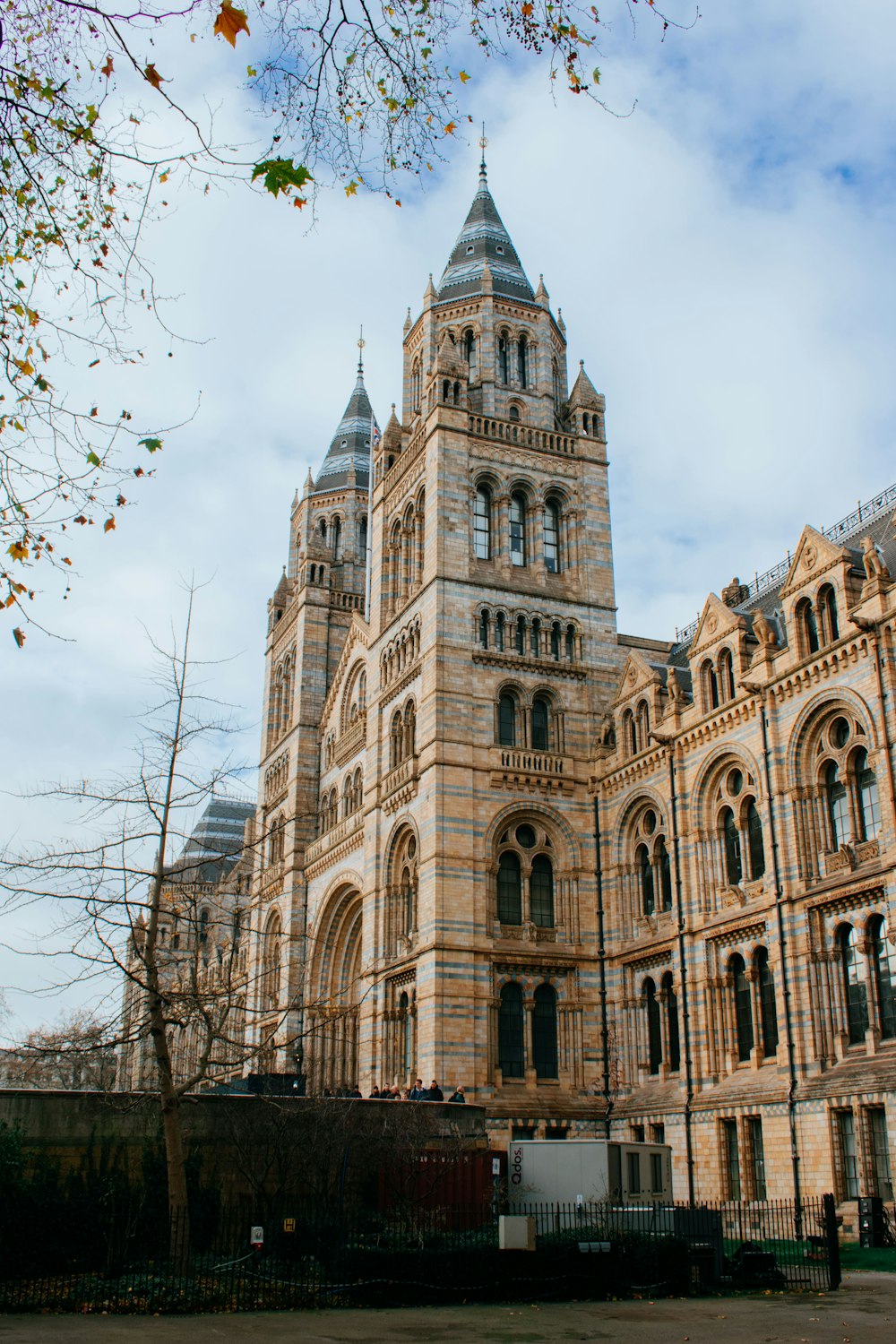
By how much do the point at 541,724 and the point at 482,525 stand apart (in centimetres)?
721

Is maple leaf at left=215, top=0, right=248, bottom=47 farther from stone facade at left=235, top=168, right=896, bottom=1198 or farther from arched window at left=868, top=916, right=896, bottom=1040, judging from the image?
arched window at left=868, top=916, right=896, bottom=1040

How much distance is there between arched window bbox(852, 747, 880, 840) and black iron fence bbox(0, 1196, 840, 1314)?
32.3 ft

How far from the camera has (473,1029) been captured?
36.2 meters

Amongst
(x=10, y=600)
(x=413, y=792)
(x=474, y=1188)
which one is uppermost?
(x=413, y=792)

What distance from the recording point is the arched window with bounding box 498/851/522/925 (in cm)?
3872

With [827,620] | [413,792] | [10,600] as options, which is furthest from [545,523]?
[10,600]

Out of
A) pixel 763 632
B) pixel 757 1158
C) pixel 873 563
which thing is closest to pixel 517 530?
pixel 763 632

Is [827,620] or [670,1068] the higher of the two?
[827,620]

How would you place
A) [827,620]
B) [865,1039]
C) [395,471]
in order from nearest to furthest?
[865,1039], [827,620], [395,471]

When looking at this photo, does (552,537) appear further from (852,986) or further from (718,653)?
(852,986)

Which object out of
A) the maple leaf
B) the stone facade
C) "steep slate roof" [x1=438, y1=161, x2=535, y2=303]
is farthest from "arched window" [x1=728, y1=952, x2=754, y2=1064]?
the maple leaf

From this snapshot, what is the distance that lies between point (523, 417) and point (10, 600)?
36.2 metres

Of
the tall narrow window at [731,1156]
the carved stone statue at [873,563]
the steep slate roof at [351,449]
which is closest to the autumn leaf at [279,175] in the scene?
the carved stone statue at [873,563]

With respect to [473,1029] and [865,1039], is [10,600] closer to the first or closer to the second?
[865,1039]
